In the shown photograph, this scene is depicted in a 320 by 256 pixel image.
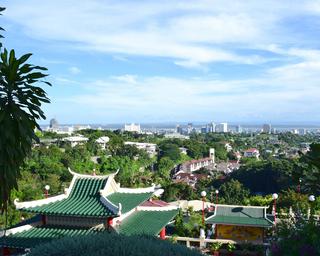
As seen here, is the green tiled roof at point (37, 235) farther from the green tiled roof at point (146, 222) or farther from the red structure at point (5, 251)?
the green tiled roof at point (146, 222)

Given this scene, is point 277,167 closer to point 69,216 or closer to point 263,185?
point 263,185

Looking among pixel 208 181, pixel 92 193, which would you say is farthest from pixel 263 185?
pixel 92 193

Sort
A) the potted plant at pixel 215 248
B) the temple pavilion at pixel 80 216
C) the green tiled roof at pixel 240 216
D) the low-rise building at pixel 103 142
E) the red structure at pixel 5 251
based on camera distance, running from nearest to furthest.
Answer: the temple pavilion at pixel 80 216 < the red structure at pixel 5 251 < the potted plant at pixel 215 248 < the green tiled roof at pixel 240 216 < the low-rise building at pixel 103 142

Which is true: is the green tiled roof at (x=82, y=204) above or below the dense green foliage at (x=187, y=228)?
above

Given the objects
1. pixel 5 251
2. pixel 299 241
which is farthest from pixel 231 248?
pixel 299 241

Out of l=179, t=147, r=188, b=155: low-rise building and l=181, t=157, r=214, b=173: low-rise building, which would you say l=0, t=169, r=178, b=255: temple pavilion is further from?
l=179, t=147, r=188, b=155: low-rise building

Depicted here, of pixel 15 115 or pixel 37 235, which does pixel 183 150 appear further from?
pixel 15 115

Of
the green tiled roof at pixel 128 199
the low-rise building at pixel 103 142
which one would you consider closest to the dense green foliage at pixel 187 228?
the green tiled roof at pixel 128 199
